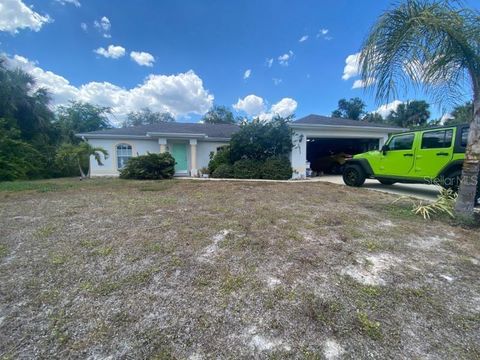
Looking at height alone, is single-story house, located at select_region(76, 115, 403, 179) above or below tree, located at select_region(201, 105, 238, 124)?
below

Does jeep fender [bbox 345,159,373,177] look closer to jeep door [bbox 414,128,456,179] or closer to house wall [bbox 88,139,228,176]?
jeep door [bbox 414,128,456,179]

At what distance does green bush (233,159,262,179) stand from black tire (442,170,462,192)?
24.8 feet

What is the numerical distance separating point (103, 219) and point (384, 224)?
570 centimetres

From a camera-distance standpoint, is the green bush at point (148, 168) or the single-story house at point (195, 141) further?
the single-story house at point (195, 141)

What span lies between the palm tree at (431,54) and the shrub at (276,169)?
7412 millimetres

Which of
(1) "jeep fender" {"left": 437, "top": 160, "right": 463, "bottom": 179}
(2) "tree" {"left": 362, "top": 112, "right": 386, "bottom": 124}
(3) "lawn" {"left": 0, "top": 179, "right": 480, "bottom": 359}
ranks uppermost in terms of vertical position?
(2) "tree" {"left": 362, "top": 112, "right": 386, "bottom": 124}

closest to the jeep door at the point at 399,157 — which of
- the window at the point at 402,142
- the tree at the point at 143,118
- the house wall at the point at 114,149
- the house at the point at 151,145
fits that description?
the window at the point at 402,142

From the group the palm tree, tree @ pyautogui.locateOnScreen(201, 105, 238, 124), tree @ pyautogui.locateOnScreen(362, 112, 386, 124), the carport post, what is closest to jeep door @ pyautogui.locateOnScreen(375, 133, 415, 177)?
the palm tree

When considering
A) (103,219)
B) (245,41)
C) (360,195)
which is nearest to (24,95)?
(245,41)

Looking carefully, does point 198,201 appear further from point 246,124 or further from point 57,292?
point 246,124

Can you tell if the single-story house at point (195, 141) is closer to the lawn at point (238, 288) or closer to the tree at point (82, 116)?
the lawn at point (238, 288)

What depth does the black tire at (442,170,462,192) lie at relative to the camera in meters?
5.64

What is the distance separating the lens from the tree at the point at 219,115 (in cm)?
4050

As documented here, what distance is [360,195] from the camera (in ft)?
22.9
